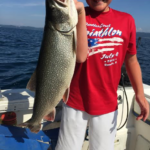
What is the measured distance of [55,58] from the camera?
168 centimetres

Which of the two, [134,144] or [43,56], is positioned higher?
[43,56]

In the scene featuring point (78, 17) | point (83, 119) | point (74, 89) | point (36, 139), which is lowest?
point (36, 139)

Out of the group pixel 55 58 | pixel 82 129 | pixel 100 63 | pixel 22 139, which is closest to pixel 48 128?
pixel 22 139

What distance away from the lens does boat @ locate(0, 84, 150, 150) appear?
2.47 metres

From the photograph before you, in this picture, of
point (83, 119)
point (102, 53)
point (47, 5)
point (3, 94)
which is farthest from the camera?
point (3, 94)

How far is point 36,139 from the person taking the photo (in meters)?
2.63

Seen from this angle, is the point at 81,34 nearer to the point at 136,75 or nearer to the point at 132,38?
the point at 132,38

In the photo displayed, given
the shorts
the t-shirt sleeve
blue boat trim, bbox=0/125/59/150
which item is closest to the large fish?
the shorts

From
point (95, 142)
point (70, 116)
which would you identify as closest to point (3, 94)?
point (70, 116)

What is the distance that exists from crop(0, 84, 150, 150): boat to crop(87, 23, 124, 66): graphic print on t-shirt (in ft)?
4.37

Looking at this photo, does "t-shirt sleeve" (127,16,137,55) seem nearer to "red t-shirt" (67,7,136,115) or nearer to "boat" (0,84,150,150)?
"red t-shirt" (67,7,136,115)

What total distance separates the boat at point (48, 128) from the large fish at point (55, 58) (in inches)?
28.9

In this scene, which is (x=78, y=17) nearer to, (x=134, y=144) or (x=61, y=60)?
(x=61, y=60)

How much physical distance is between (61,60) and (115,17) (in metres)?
0.91
